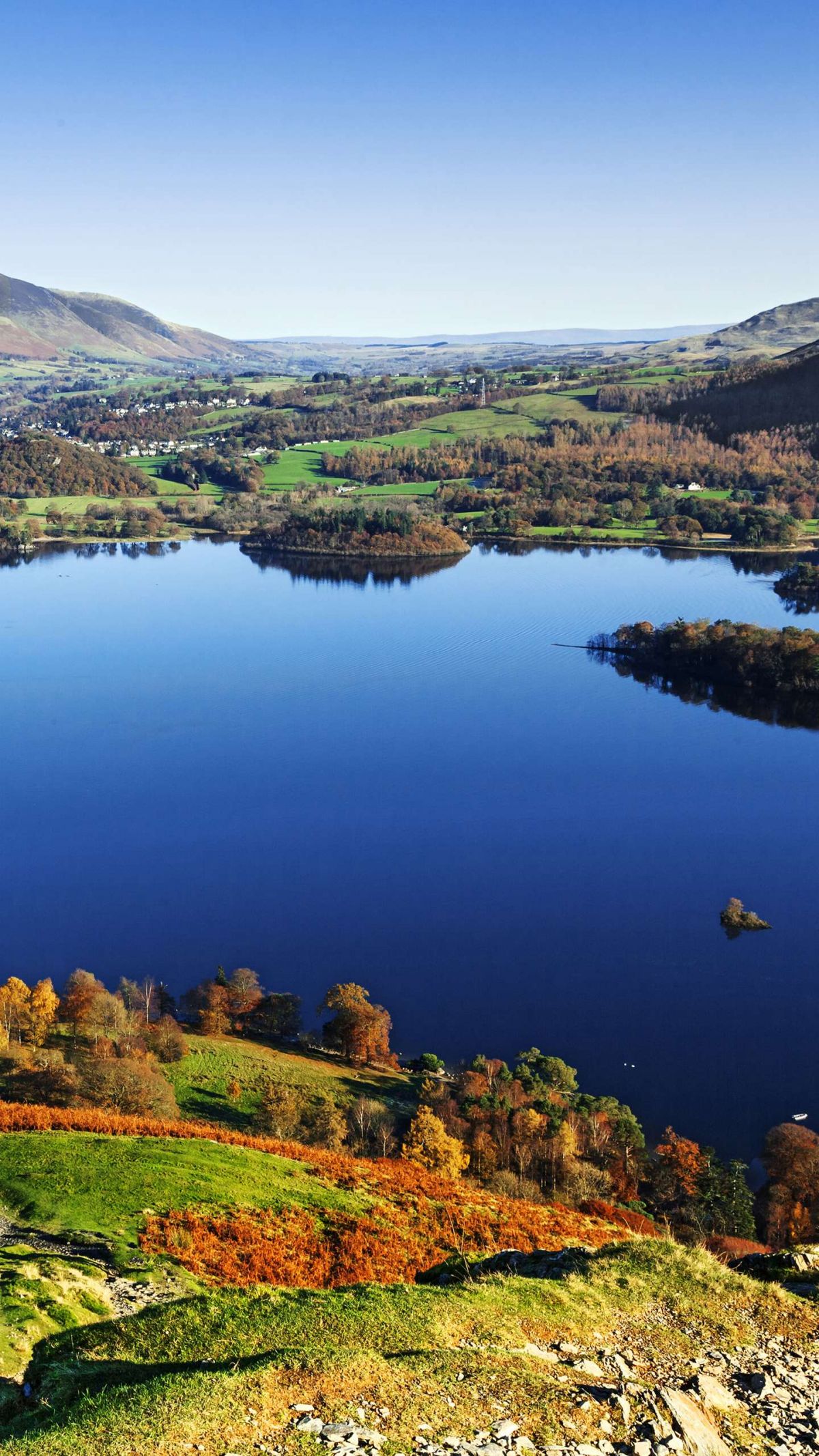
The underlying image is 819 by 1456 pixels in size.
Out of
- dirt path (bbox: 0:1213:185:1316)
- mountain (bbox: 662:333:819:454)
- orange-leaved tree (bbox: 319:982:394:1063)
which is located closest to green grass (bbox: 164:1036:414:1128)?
orange-leaved tree (bbox: 319:982:394:1063)

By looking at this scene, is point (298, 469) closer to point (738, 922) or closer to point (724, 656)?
point (724, 656)

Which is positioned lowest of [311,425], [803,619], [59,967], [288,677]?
[59,967]

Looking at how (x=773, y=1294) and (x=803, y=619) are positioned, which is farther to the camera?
(x=803, y=619)

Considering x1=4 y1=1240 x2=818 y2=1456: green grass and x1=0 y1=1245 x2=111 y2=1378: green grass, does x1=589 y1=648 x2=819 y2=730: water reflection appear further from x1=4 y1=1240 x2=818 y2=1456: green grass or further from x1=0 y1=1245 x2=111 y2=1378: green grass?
x1=0 y1=1245 x2=111 y2=1378: green grass

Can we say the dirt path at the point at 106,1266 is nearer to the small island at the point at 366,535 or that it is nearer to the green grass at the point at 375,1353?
the green grass at the point at 375,1353

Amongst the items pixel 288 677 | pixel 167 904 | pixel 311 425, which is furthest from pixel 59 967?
pixel 311 425

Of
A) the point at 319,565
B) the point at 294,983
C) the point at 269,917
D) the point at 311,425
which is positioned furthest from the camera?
the point at 311,425

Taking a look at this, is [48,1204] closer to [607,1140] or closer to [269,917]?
Result: [607,1140]
